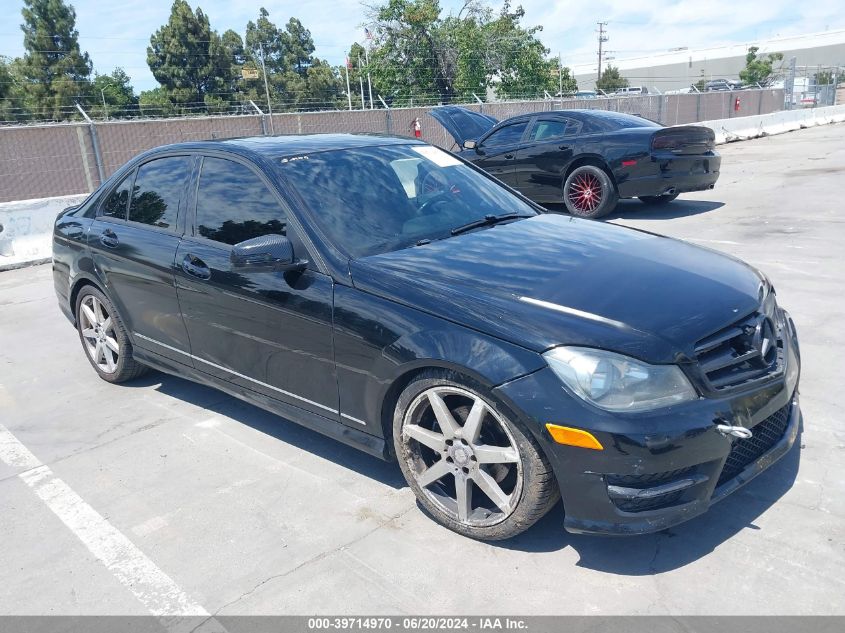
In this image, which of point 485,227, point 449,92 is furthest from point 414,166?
point 449,92

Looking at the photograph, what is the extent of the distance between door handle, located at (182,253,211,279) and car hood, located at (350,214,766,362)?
1.02 metres

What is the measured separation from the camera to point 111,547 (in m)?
3.19

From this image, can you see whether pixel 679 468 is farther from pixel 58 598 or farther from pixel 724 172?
pixel 724 172

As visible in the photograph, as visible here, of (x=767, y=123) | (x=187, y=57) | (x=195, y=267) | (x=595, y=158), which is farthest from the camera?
(x=187, y=57)

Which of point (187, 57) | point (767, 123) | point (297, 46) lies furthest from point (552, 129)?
point (297, 46)

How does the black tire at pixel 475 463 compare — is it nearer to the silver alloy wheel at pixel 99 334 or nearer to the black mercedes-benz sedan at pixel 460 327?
the black mercedes-benz sedan at pixel 460 327

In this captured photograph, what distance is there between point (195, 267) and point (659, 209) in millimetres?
8303

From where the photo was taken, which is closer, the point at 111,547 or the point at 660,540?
the point at 660,540

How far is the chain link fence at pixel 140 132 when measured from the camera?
14.8 m

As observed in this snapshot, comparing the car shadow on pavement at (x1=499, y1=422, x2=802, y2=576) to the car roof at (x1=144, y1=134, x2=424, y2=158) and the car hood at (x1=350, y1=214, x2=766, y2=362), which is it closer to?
the car hood at (x1=350, y1=214, x2=766, y2=362)

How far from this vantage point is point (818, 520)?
9.85 ft

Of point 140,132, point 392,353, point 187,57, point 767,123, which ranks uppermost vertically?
point 187,57

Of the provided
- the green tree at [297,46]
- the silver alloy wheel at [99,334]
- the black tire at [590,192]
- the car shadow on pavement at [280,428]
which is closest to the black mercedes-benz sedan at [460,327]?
the car shadow on pavement at [280,428]

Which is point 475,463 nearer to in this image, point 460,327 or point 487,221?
point 460,327
